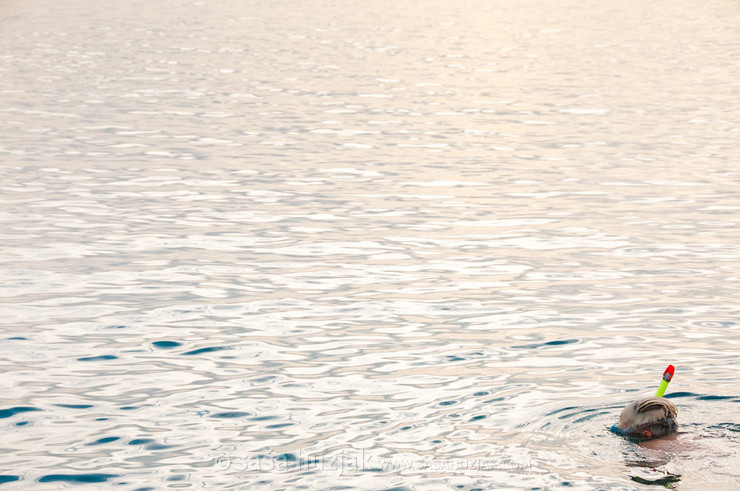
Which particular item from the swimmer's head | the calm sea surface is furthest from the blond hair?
the calm sea surface

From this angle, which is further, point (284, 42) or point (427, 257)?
point (284, 42)

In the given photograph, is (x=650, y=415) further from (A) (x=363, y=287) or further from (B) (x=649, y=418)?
(A) (x=363, y=287)

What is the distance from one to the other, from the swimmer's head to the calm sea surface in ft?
0.71

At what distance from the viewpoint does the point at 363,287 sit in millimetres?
14695

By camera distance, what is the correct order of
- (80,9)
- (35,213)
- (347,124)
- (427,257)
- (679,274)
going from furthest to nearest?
(80,9)
(347,124)
(35,213)
(427,257)
(679,274)

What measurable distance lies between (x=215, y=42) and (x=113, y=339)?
139 ft

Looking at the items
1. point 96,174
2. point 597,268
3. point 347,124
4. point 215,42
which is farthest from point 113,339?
point 215,42

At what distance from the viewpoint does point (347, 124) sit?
2936cm

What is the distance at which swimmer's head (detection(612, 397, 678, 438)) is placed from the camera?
30.4 ft

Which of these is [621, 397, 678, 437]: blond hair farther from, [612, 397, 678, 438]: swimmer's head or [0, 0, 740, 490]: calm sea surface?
[0, 0, 740, 490]: calm sea surface

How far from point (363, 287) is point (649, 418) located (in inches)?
235

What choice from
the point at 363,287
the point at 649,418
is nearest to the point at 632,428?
the point at 649,418

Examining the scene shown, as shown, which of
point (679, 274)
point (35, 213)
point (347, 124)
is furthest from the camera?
point (347, 124)

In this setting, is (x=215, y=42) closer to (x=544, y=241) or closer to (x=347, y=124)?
(x=347, y=124)
